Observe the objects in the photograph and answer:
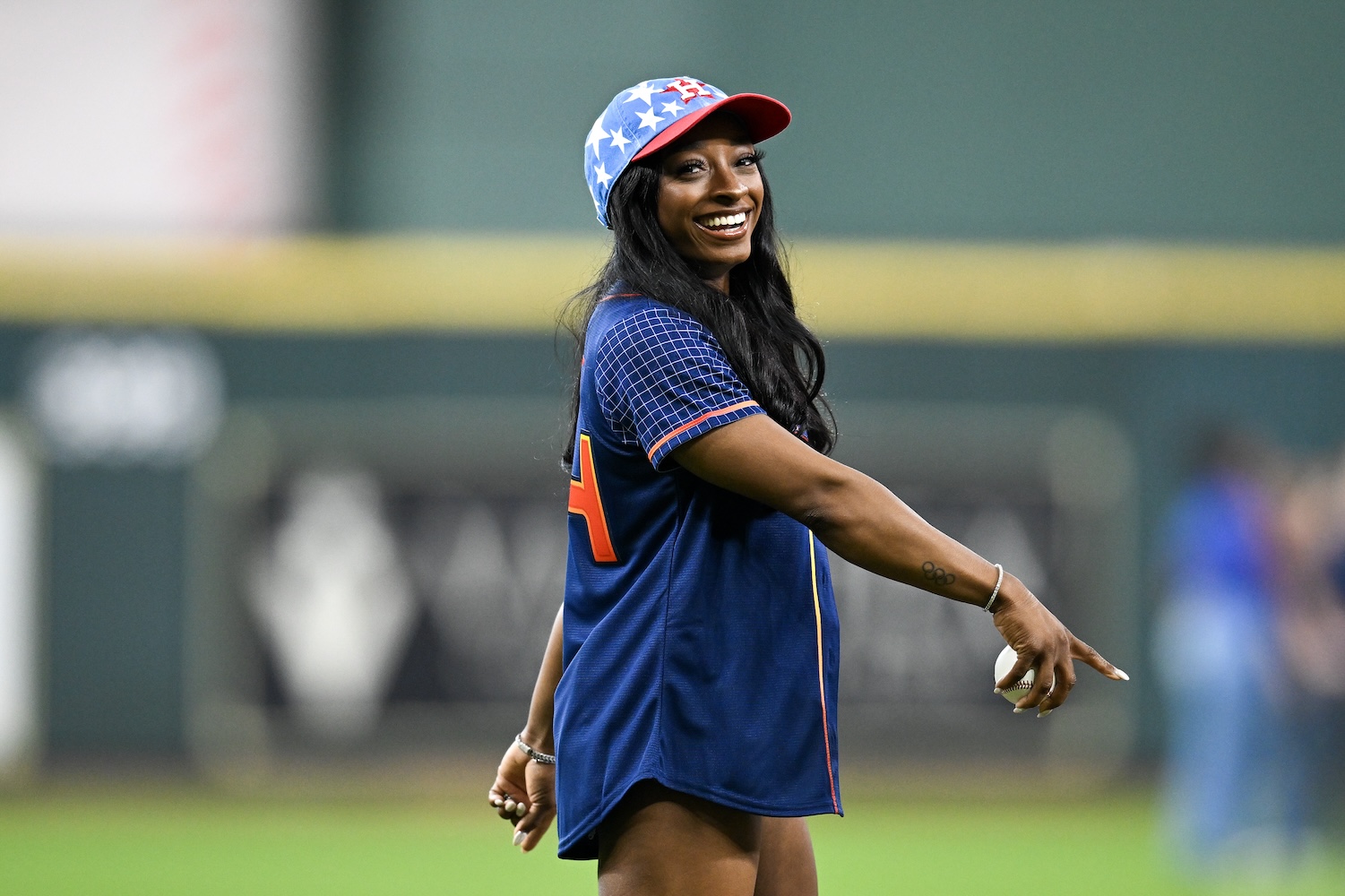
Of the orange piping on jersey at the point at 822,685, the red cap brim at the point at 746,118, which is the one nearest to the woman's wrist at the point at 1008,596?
the orange piping on jersey at the point at 822,685

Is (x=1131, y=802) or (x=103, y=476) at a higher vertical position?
(x=103, y=476)

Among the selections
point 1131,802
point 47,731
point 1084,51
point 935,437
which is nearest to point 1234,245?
point 1084,51

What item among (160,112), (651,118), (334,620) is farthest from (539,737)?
(160,112)

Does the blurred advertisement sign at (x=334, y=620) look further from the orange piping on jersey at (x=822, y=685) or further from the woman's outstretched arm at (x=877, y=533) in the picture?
the woman's outstretched arm at (x=877, y=533)

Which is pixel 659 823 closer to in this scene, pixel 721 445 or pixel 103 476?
pixel 721 445

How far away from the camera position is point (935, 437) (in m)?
11.1

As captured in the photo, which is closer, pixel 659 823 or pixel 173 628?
pixel 659 823

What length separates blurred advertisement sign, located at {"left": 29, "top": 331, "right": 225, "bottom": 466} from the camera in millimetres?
10969

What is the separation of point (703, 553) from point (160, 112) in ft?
35.9

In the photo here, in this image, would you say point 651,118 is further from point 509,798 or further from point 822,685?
point 509,798

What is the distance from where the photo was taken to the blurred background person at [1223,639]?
324 inches

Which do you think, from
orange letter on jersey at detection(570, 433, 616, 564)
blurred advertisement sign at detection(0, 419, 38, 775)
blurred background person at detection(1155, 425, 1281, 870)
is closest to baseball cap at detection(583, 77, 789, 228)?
orange letter on jersey at detection(570, 433, 616, 564)

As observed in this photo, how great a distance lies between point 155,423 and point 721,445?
882cm

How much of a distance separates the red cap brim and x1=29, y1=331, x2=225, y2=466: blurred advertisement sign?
8352 millimetres
